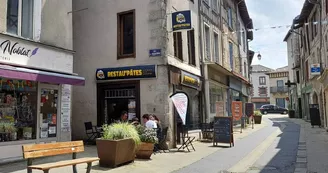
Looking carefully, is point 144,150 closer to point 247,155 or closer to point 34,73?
point 247,155

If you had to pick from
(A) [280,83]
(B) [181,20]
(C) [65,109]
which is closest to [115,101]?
(C) [65,109]

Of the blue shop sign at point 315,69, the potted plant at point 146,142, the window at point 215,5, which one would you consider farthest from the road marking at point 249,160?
the blue shop sign at point 315,69

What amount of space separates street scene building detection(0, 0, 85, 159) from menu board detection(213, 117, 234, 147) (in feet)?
18.7

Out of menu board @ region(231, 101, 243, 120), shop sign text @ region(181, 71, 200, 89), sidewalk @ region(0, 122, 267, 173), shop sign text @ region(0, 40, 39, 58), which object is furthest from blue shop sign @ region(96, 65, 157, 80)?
menu board @ region(231, 101, 243, 120)

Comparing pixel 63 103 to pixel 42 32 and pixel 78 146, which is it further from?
pixel 78 146

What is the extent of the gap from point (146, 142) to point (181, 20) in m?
5.04

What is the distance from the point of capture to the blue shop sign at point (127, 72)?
437 inches

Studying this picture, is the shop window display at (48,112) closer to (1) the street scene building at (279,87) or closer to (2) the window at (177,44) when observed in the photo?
(2) the window at (177,44)

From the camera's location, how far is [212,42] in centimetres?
1711

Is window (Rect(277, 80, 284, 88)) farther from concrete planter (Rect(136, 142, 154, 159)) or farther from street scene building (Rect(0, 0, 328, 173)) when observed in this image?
concrete planter (Rect(136, 142, 154, 159))

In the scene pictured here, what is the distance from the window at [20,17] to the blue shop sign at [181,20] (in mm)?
5024

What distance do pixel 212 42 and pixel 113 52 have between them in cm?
702

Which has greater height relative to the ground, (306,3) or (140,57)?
(306,3)

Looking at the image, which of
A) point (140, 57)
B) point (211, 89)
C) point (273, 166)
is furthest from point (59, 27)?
point (211, 89)
